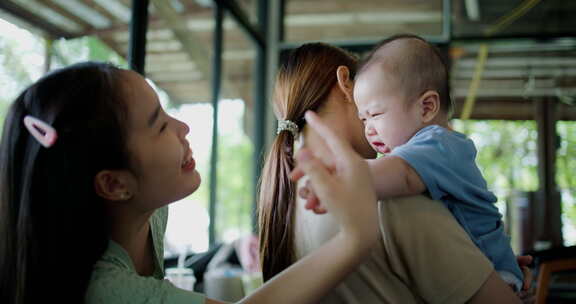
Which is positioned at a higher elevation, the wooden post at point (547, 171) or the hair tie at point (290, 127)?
the hair tie at point (290, 127)

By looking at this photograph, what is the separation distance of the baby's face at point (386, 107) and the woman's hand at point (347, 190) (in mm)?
388

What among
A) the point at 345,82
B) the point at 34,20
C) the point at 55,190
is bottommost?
the point at 55,190

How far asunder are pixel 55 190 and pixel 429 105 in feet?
2.48

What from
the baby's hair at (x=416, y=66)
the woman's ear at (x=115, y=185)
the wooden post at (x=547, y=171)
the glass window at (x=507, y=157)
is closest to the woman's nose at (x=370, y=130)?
the baby's hair at (x=416, y=66)

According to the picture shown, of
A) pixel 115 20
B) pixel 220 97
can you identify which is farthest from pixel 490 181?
pixel 115 20

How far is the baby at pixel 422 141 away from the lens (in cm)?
88

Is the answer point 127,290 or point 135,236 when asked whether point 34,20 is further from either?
point 127,290

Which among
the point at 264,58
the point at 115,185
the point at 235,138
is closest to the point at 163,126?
the point at 115,185

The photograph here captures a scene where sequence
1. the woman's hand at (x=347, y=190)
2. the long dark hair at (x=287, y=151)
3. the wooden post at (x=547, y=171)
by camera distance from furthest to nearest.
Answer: the wooden post at (x=547, y=171) → the long dark hair at (x=287, y=151) → the woman's hand at (x=347, y=190)

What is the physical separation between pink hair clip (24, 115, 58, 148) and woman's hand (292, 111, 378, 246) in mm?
379

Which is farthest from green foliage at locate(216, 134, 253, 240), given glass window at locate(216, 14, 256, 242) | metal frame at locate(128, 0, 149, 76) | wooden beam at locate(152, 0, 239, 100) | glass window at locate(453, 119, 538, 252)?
glass window at locate(453, 119, 538, 252)

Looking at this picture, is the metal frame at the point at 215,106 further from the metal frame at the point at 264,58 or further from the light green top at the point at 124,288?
the light green top at the point at 124,288

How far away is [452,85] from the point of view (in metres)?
4.06

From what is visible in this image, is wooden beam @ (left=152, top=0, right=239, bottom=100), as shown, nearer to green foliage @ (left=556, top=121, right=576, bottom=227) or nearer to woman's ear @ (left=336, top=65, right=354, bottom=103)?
woman's ear @ (left=336, top=65, right=354, bottom=103)
